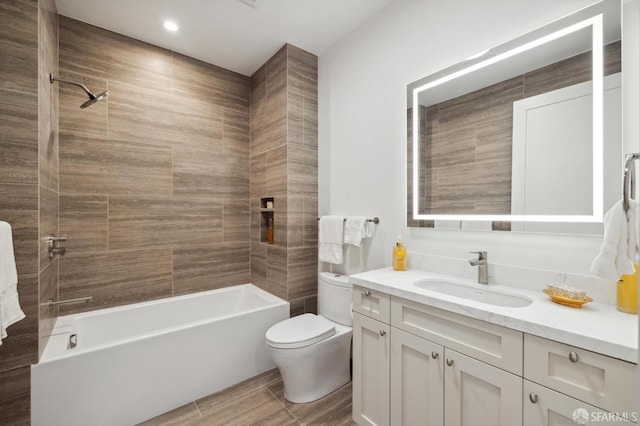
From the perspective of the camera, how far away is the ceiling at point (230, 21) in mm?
1881

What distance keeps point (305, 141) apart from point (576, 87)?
177cm

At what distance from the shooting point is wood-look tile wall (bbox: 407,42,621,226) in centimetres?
126

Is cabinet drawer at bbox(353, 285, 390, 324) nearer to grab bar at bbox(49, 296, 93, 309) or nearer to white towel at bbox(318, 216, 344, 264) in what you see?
white towel at bbox(318, 216, 344, 264)

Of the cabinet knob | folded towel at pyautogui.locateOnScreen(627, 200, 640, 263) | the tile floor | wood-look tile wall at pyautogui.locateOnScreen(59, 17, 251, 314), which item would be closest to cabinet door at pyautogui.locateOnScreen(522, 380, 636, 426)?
the cabinet knob

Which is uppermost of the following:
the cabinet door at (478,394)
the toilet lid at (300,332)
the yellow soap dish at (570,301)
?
the yellow soap dish at (570,301)

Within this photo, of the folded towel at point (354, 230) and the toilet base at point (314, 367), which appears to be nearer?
the toilet base at point (314, 367)

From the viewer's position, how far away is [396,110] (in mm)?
1862

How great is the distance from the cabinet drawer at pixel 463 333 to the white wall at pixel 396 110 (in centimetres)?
50

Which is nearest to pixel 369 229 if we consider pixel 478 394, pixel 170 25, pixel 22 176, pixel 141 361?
pixel 478 394

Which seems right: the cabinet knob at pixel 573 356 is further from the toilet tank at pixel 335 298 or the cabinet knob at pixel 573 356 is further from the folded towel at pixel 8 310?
the folded towel at pixel 8 310

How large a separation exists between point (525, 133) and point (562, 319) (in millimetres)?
875

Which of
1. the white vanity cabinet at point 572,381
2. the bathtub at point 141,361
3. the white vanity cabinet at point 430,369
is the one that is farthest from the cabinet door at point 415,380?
the bathtub at point 141,361

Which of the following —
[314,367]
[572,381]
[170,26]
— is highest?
[170,26]

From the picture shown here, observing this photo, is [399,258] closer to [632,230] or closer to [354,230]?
[354,230]
